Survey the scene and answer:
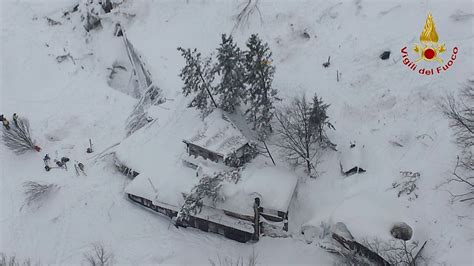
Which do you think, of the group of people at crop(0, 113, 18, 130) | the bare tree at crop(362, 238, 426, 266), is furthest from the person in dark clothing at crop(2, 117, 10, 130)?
the bare tree at crop(362, 238, 426, 266)

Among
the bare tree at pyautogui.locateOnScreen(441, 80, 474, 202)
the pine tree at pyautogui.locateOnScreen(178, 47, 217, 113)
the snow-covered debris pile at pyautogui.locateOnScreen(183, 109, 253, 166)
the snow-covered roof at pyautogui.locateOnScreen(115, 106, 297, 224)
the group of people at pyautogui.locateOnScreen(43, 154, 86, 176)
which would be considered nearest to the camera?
the bare tree at pyautogui.locateOnScreen(441, 80, 474, 202)

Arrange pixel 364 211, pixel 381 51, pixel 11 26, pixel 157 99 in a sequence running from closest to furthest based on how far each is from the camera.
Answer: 1. pixel 364 211
2. pixel 381 51
3. pixel 157 99
4. pixel 11 26

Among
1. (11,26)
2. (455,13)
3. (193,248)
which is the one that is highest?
(11,26)

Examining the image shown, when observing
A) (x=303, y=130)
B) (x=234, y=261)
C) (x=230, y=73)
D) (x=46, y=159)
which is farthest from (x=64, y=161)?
(x=303, y=130)

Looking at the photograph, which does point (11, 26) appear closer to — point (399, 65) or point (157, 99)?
point (157, 99)

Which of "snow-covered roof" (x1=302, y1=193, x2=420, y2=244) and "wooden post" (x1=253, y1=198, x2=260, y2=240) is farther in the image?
"wooden post" (x1=253, y1=198, x2=260, y2=240)

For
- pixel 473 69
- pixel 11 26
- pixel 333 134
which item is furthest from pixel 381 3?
pixel 11 26

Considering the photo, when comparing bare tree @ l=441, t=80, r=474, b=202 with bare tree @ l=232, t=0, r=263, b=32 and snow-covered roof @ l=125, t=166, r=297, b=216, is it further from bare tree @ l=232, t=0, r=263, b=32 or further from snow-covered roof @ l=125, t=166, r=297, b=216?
bare tree @ l=232, t=0, r=263, b=32

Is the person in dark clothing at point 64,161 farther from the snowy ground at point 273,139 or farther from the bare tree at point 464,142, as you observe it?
the bare tree at point 464,142
